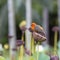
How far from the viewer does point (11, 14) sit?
5762 millimetres

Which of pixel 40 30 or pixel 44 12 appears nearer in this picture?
pixel 40 30

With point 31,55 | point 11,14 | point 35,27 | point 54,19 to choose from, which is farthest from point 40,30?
point 54,19

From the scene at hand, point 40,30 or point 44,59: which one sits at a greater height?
point 40,30

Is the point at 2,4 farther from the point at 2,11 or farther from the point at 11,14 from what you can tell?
the point at 11,14

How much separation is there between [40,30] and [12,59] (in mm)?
248

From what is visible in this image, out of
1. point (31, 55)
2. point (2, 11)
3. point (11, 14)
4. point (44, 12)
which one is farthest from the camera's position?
point (44, 12)

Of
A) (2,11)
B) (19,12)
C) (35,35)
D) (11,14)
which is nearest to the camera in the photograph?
(35,35)

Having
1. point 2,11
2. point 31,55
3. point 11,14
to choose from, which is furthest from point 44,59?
point 2,11

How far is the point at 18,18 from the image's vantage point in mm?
9359

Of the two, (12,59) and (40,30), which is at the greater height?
(40,30)

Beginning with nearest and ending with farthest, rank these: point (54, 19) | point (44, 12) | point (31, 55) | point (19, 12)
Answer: point (31, 55) < point (19, 12) < point (44, 12) < point (54, 19)

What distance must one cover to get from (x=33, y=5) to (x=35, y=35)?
26.6 feet

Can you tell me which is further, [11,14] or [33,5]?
[33,5]

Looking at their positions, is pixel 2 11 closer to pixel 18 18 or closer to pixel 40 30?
pixel 18 18
